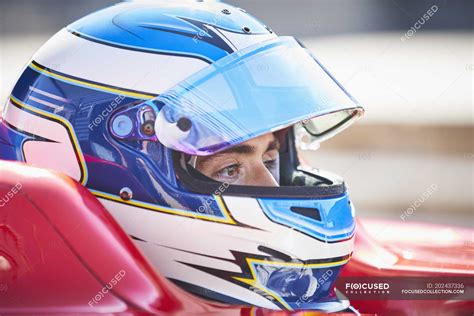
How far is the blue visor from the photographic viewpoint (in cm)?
219

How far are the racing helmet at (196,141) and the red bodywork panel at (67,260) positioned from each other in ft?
0.46

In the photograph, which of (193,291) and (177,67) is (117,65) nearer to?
(177,67)

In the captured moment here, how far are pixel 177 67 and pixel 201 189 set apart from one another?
335mm

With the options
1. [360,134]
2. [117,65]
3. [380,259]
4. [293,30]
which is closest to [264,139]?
[117,65]

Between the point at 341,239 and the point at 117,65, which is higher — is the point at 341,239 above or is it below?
below

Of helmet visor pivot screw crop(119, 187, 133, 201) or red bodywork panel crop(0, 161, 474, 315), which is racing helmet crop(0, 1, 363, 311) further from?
red bodywork panel crop(0, 161, 474, 315)

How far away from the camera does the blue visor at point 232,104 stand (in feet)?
7.20

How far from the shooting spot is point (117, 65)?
2314 mm

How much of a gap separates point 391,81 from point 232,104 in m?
6.13
